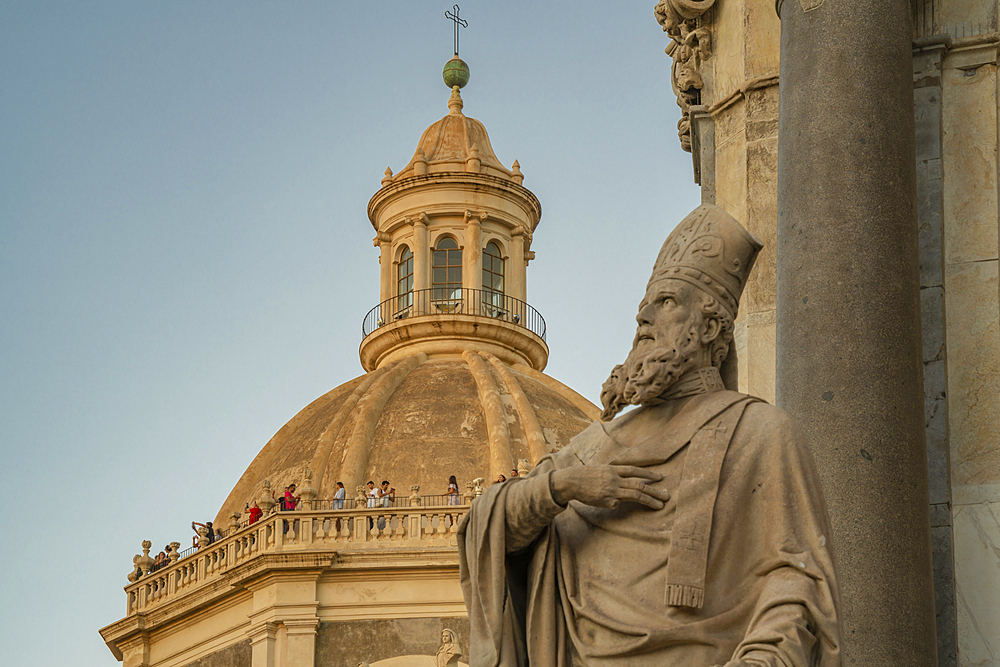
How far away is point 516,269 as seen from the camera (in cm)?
5925

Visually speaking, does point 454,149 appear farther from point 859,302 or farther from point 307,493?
point 859,302

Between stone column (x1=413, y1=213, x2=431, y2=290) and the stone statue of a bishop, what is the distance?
5215 cm

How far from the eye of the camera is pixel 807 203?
9.08 m

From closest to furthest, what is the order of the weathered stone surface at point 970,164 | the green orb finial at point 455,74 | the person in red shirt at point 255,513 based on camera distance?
the weathered stone surface at point 970,164 < the person in red shirt at point 255,513 < the green orb finial at point 455,74

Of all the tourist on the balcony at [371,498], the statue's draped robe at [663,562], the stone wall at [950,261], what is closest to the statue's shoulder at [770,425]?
the statue's draped robe at [663,562]

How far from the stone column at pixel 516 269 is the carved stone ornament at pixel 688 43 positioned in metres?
47.1

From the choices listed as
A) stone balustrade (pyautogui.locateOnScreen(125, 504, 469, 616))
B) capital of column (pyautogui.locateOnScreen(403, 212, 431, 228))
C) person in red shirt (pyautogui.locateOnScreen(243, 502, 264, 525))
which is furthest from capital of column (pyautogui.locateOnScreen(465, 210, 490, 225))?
stone balustrade (pyautogui.locateOnScreen(125, 504, 469, 616))

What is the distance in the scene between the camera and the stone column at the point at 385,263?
5931cm

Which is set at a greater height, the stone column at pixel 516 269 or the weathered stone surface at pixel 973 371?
the stone column at pixel 516 269

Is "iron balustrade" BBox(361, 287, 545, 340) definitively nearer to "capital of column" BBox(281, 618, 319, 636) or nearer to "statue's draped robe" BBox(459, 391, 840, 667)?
"capital of column" BBox(281, 618, 319, 636)

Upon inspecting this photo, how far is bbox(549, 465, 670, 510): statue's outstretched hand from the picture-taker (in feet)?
19.1

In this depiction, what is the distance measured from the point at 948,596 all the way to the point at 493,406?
41222 millimetres

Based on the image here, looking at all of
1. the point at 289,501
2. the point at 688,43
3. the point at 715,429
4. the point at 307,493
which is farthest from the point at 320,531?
the point at 715,429

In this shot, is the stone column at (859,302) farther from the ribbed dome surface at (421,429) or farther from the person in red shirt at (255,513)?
the ribbed dome surface at (421,429)
